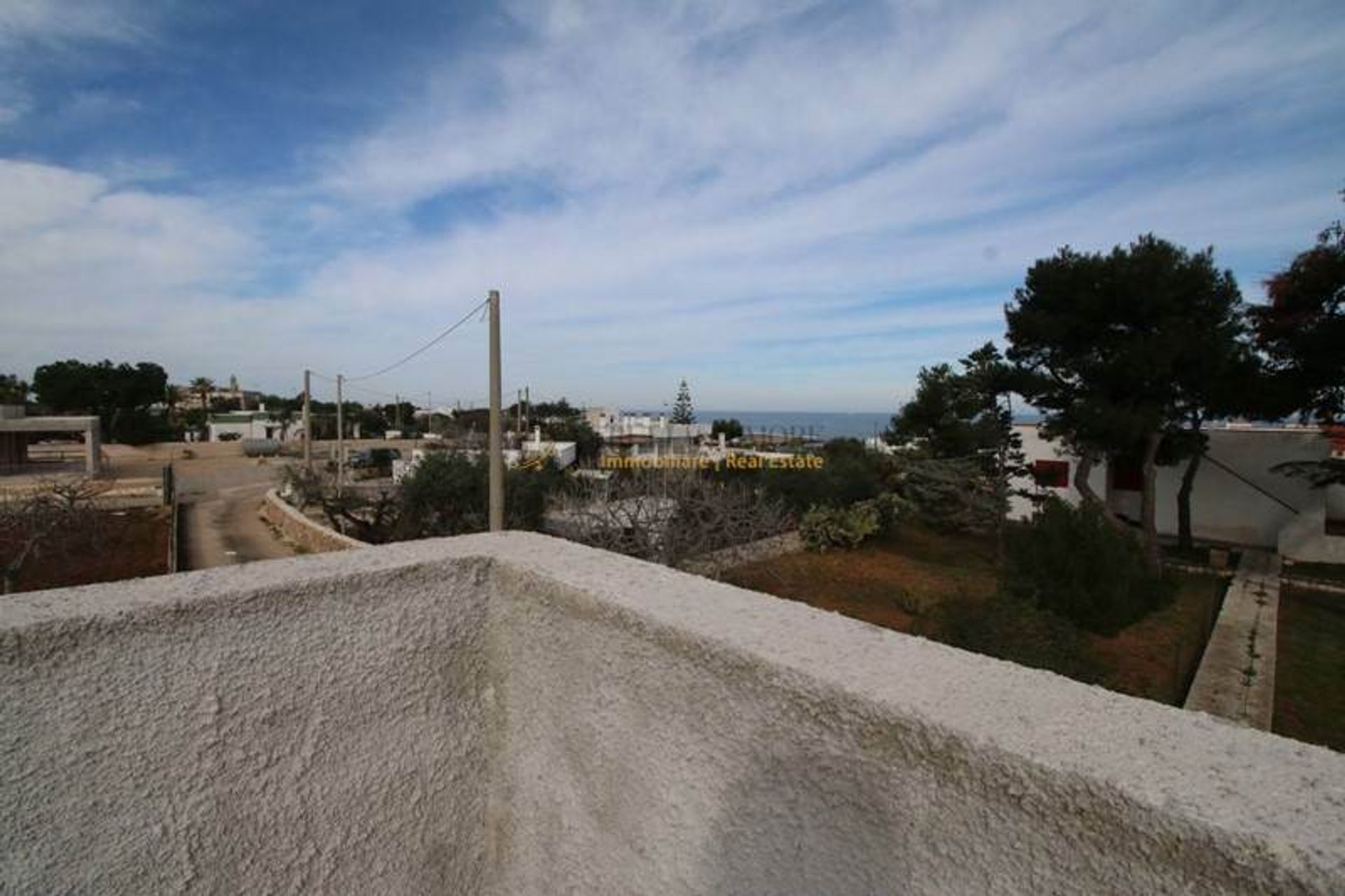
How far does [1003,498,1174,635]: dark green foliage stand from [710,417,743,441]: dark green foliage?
29816mm

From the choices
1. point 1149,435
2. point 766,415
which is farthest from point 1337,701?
point 766,415

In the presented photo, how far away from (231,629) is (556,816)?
0.69m

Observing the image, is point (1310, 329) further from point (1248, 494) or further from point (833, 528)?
point (833, 528)

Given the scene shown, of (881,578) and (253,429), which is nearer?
(881,578)

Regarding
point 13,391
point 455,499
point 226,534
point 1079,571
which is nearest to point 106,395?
point 13,391

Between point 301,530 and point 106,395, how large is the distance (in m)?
37.3

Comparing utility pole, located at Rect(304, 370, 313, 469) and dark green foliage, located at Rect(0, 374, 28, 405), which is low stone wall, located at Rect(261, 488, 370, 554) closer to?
utility pole, located at Rect(304, 370, 313, 469)

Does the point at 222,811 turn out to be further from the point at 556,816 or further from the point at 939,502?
the point at 939,502

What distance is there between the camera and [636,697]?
44.1 inches

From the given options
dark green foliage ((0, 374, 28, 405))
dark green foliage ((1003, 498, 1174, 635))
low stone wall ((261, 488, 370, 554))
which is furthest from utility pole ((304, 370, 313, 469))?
dark green foliage ((0, 374, 28, 405))

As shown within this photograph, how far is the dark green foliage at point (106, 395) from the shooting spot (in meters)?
40.0

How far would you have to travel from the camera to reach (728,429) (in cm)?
4184

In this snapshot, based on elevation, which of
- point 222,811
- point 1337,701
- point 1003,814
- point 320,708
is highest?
point 1003,814

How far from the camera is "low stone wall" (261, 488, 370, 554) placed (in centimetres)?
1263
